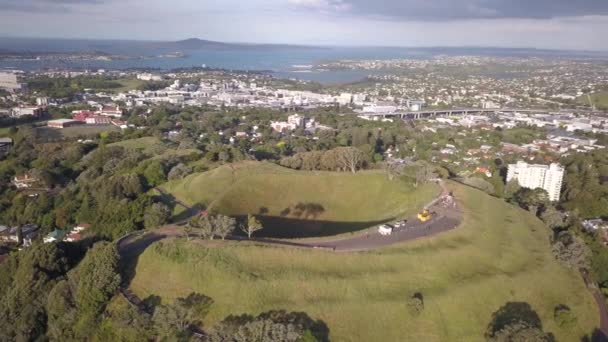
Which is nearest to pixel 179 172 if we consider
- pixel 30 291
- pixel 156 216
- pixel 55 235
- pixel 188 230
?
pixel 55 235

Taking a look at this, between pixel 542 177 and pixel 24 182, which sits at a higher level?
pixel 542 177

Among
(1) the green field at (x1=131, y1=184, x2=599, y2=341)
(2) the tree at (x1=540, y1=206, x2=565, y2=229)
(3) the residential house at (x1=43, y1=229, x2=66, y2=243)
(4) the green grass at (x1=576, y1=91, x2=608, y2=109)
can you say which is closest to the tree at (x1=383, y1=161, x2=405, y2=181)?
(2) the tree at (x1=540, y1=206, x2=565, y2=229)

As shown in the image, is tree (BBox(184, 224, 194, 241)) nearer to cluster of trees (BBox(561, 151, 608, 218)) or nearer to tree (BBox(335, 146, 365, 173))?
tree (BBox(335, 146, 365, 173))

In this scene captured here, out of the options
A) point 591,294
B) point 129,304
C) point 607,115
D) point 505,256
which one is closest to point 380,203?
point 505,256

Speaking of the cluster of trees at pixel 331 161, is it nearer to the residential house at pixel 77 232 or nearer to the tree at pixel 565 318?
the residential house at pixel 77 232

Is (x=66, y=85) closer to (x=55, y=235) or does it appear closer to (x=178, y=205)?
(x=55, y=235)

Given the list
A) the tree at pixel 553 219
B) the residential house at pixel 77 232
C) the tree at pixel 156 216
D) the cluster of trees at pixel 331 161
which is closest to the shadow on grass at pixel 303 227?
the tree at pixel 156 216

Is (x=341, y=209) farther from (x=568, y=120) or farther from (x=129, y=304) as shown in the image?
(x=568, y=120)
